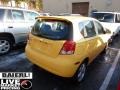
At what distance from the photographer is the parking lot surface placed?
511cm

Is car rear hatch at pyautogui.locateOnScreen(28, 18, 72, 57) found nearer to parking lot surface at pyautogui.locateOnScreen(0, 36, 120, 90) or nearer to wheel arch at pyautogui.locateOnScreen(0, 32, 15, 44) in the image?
parking lot surface at pyautogui.locateOnScreen(0, 36, 120, 90)

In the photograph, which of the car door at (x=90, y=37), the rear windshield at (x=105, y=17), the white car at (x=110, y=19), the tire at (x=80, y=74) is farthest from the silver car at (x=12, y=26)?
the rear windshield at (x=105, y=17)

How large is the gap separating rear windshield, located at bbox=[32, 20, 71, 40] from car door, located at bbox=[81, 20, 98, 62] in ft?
1.62

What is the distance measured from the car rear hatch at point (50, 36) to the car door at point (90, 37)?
0.53 m

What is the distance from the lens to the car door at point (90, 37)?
5348mm

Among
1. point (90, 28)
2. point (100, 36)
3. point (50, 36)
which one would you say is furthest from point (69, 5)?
point (50, 36)

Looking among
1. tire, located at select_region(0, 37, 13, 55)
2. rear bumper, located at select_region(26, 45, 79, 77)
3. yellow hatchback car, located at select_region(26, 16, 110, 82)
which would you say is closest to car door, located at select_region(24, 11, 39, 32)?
tire, located at select_region(0, 37, 13, 55)

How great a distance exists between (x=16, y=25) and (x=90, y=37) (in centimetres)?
307

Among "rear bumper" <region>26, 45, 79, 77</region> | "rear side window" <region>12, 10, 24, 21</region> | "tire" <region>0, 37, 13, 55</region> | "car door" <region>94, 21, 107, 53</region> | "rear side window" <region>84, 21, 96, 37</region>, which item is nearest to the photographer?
"rear bumper" <region>26, 45, 79, 77</region>

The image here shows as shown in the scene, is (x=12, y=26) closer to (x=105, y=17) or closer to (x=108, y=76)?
(x=108, y=76)

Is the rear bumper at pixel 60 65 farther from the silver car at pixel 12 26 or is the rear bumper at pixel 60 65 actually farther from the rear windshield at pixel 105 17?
the rear windshield at pixel 105 17

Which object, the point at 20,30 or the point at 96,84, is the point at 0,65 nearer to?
the point at 20,30

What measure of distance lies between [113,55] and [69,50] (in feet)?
12.7

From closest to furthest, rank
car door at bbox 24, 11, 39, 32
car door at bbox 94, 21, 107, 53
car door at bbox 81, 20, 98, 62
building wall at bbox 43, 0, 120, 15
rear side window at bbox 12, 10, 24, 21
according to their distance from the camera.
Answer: car door at bbox 81, 20, 98, 62
car door at bbox 94, 21, 107, 53
rear side window at bbox 12, 10, 24, 21
car door at bbox 24, 11, 39, 32
building wall at bbox 43, 0, 120, 15
